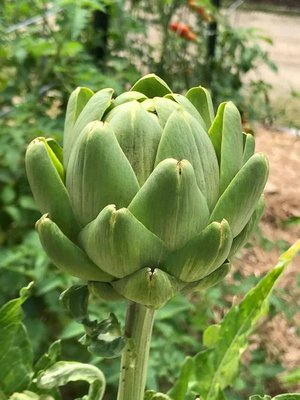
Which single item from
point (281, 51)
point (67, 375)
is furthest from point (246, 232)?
point (281, 51)

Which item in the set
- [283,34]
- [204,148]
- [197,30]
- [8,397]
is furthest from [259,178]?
[283,34]

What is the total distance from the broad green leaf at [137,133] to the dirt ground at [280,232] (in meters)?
1.14

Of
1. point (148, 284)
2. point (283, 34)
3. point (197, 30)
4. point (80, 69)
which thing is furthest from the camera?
point (283, 34)

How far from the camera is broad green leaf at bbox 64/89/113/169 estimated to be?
420 mm

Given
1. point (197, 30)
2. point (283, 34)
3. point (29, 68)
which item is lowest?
point (283, 34)

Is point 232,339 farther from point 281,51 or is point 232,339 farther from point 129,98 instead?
point 281,51

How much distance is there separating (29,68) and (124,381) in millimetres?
1031

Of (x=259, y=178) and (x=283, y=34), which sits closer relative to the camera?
(x=259, y=178)

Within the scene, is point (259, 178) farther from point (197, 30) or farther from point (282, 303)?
point (197, 30)

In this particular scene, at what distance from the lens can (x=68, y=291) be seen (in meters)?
0.47

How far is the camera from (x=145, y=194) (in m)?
0.40

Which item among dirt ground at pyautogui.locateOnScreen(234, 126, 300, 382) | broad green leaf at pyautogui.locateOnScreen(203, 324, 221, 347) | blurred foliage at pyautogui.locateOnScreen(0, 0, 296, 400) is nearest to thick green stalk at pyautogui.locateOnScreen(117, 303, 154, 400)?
broad green leaf at pyautogui.locateOnScreen(203, 324, 221, 347)

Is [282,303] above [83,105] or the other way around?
the other way around

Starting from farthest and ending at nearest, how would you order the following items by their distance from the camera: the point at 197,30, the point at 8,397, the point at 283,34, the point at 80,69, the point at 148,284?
the point at 283,34
the point at 197,30
the point at 80,69
the point at 8,397
the point at 148,284
